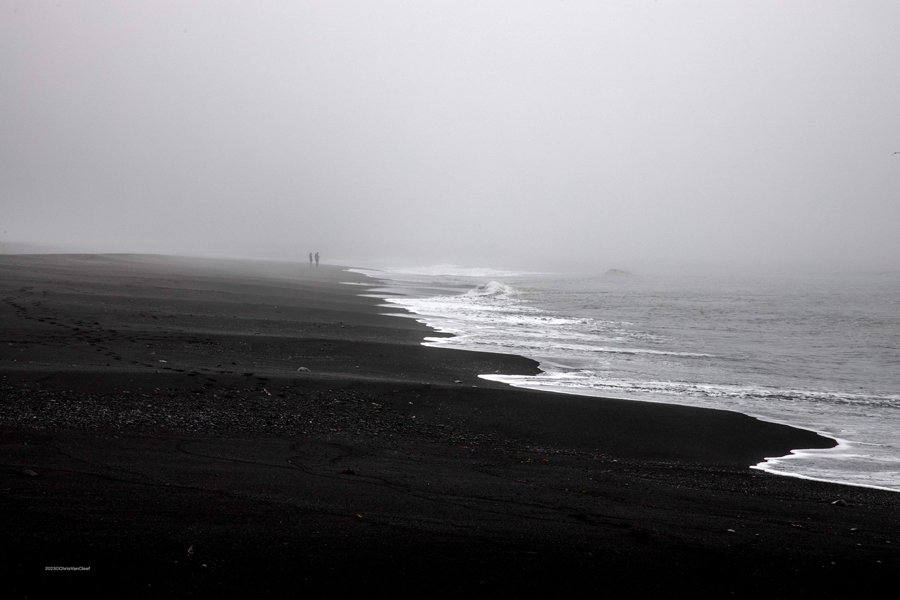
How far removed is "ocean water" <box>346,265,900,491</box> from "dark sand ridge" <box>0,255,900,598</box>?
43.1 inches

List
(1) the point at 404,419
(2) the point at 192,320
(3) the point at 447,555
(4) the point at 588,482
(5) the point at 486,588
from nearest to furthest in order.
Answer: (5) the point at 486,588 → (3) the point at 447,555 → (4) the point at 588,482 → (1) the point at 404,419 → (2) the point at 192,320

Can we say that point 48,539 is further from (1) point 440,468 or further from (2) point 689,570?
(2) point 689,570

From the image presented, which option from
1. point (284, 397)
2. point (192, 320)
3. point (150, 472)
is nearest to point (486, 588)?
point (150, 472)

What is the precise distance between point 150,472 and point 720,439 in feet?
25.5

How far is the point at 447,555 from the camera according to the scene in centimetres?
492

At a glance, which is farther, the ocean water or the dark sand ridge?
the ocean water

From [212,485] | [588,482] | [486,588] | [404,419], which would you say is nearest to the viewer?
[486,588]

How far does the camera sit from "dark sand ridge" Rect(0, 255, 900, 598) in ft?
15.1

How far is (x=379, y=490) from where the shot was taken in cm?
629

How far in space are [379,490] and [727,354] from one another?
1636 cm

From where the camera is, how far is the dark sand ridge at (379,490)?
15.1 ft

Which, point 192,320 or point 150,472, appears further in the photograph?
point 192,320

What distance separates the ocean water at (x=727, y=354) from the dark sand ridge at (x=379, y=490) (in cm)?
109

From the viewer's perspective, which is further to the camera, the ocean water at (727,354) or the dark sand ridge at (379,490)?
the ocean water at (727,354)
